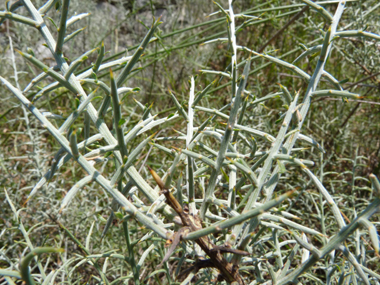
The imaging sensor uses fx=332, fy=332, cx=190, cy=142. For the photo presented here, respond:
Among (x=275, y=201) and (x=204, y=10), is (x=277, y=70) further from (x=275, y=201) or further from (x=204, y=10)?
(x=275, y=201)

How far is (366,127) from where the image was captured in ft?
3.98

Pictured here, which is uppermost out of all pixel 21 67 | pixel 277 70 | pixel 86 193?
pixel 21 67

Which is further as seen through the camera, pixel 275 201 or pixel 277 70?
pixel 277 70

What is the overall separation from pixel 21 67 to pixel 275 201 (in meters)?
1.92

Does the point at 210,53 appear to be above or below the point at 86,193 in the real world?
above

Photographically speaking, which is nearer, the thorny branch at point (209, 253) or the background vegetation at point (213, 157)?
the thorny branch at point (209, 253)

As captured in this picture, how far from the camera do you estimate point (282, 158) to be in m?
0.37

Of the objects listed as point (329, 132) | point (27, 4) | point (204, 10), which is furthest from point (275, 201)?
point (204, 10)

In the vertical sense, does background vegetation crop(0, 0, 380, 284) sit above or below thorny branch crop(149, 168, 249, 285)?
below

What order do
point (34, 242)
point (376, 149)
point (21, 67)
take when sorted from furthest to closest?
point (21, 67) < point (376, 149) < point (34, 242)

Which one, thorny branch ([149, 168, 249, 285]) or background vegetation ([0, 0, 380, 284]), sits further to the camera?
background vegetation ([0, 0, 380, 284])

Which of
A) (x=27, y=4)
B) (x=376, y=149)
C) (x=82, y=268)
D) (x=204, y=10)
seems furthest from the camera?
(x=204, y=10)

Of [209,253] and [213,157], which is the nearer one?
[209,253]

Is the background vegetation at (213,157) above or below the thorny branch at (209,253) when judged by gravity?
below
